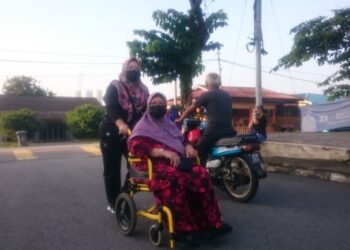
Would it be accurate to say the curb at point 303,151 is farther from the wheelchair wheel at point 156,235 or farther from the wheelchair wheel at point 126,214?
the wheelchair wheel at point 156,235

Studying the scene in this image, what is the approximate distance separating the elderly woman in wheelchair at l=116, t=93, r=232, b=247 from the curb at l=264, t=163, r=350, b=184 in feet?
12.7

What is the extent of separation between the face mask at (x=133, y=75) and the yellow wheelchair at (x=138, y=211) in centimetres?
101

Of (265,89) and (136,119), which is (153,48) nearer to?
(136,119)

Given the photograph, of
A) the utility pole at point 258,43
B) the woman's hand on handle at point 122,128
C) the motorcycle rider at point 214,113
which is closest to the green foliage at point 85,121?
the utility pole at point 258,43

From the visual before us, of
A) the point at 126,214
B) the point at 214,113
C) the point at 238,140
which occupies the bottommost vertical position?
the point at 126,214

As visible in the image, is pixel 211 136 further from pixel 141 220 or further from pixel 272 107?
pixel 272 107

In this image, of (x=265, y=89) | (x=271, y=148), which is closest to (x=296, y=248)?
(x=271, y=148)

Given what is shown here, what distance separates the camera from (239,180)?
18.8ft

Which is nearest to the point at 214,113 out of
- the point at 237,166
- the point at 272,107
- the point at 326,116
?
the point at 237,166

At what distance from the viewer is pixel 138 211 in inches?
172

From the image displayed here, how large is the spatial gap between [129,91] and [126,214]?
143 cm

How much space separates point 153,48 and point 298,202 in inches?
429

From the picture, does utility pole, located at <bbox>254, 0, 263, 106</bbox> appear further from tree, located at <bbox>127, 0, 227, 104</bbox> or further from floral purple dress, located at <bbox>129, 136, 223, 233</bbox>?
floral purple dress, located at <bbox>129, 136, 223, 233</bbox>

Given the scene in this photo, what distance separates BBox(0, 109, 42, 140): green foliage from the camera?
28766 millimetres
